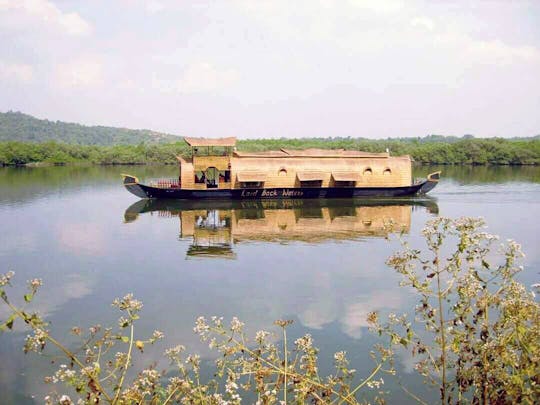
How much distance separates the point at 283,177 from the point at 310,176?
1932 millimetres

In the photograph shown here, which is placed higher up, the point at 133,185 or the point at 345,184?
the point at 345,184

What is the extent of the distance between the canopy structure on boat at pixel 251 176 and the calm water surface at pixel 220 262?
175cm

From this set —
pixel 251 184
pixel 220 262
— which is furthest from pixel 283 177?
pixel 220 262

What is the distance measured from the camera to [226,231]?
23.8 m

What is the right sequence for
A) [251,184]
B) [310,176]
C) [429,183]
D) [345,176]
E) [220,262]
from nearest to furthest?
[220,262]
[251,184]
[310,176]
[345,176]
[429,183]

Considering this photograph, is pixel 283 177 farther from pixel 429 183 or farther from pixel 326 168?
pixel 429 183

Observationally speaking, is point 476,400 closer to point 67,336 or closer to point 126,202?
point 67,336

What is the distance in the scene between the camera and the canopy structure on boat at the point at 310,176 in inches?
1267

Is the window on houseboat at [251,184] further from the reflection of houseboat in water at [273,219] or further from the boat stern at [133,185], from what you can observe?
the boat stern at [133,185]

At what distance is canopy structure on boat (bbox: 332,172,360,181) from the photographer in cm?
3250

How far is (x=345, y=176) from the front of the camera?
32.8m

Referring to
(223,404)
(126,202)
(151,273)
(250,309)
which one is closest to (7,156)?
(126,202)

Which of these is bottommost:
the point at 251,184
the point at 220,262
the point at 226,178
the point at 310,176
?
the point at 220,262

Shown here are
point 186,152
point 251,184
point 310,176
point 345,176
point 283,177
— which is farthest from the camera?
point 186,152
